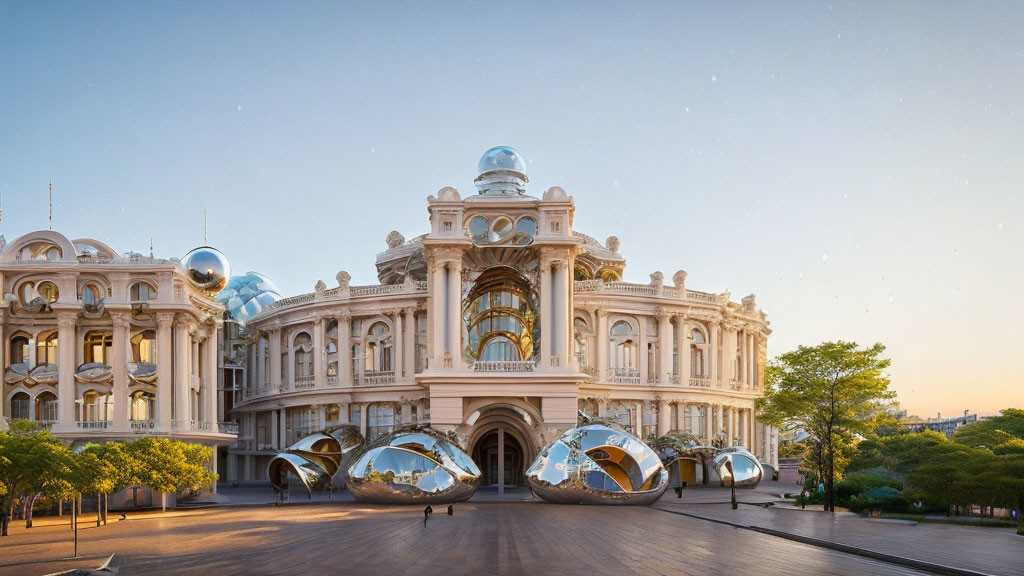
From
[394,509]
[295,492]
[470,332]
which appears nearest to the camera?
[394,509]

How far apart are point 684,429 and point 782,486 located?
8.38 m

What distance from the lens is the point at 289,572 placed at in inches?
973

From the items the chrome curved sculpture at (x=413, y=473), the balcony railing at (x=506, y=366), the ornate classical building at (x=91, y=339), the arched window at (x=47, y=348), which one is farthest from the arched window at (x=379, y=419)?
the arched window at (x=47, y=348)

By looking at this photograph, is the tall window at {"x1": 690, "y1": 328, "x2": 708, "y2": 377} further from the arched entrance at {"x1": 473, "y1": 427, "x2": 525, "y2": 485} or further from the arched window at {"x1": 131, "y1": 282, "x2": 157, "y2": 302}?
the arched window at {"x1": 131, "y1": 282, "x2": 157, "y2": 302}

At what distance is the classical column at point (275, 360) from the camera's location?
240 ft

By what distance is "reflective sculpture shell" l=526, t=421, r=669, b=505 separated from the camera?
46.5 meters

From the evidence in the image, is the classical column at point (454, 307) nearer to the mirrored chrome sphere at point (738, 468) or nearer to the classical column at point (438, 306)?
the classical column at point (438, 306)

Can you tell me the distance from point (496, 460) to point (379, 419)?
9974mm

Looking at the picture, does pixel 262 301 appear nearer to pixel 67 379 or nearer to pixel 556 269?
pixel 67 379

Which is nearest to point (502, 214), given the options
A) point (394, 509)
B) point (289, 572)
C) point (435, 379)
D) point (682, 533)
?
point (435, 379)

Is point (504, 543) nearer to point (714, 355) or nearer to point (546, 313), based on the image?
point (546, 313)

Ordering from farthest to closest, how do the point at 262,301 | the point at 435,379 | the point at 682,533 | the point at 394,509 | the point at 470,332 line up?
the point at 262,301, the point at 470,332, the point at 435,379, the point at 394,509, the point at 682,533

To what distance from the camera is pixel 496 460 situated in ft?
214

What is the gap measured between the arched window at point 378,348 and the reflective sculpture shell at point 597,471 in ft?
79.0
